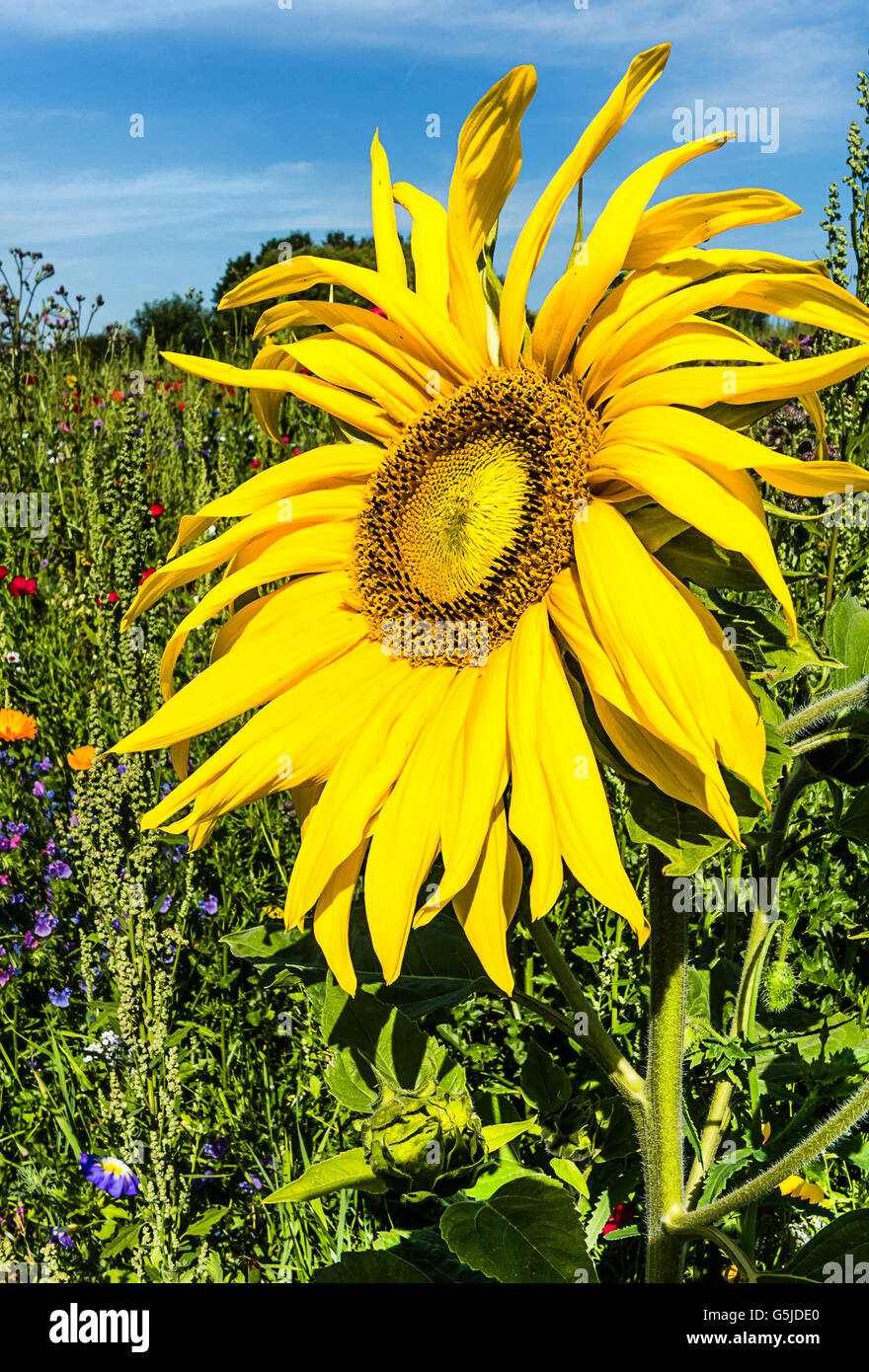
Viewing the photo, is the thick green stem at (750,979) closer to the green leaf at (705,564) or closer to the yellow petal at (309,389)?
the green leaf at (705,564)

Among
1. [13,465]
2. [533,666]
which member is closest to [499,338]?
[533,666]

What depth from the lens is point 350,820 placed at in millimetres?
1403

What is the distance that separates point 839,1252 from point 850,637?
0.86m

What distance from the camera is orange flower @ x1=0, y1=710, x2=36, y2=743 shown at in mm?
3844

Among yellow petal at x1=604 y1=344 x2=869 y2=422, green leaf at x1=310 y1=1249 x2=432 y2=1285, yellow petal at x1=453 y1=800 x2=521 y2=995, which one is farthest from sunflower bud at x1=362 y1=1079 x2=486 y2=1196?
yellow petal at x1=604 y1=344 x2=869 y2=422

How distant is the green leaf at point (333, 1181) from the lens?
4.57ft

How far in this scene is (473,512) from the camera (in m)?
1.64

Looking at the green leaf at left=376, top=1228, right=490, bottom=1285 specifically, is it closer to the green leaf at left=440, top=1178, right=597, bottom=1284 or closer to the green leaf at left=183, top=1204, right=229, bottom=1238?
the green leaf at left=440, top=1178, right=597, bottom=1284

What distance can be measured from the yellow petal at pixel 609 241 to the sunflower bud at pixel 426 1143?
1.03m

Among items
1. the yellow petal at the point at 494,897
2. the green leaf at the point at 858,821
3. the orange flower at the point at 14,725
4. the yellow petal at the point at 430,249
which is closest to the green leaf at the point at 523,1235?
the yellow petal at the point at 494,897

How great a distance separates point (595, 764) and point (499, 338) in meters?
0.66

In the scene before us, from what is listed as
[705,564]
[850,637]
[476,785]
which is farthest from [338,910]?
[850,637]

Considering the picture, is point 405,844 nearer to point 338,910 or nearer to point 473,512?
point 338,910
